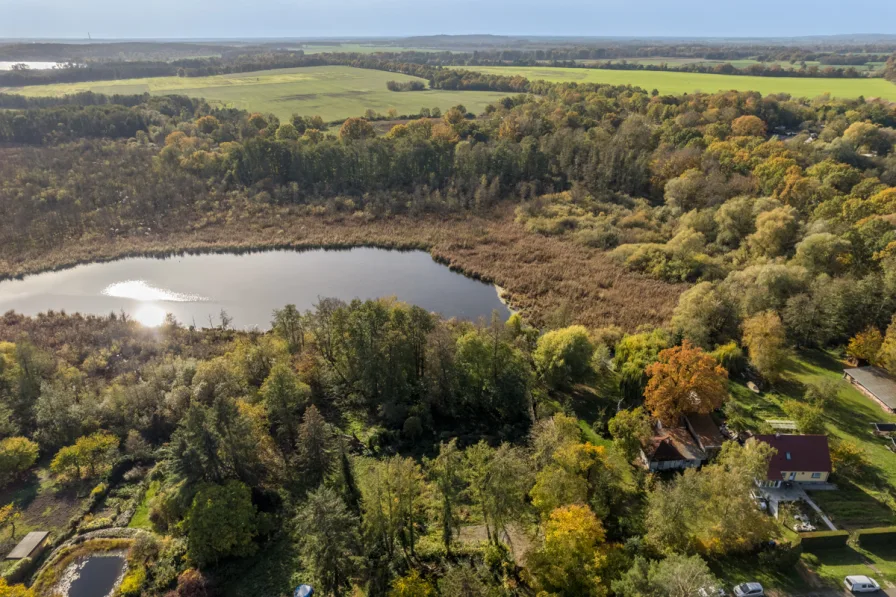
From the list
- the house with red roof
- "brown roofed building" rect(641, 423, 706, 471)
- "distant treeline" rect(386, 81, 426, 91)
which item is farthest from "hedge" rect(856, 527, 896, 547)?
"distant treeline" rect(386, 81, 426, 91)

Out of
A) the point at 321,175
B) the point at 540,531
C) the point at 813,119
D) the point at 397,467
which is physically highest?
the point at 813,119

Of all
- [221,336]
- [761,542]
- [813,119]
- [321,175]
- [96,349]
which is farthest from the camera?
[813,119]

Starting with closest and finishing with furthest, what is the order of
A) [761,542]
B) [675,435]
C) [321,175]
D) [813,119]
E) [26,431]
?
1. [761,542]
2. [675,435]
3. [26,431]
4. [321,175]
5. [813,119]

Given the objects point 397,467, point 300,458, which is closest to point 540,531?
point 397,467

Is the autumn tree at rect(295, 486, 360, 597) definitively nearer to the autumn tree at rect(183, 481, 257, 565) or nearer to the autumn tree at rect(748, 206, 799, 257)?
the autumn tree at rect(183, 481, 257, 565)

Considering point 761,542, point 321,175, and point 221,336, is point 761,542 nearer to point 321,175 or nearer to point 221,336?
point 221,336

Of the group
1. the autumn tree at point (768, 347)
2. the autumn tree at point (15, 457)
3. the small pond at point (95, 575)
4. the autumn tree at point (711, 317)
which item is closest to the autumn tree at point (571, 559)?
the small pond at point (95, 575)

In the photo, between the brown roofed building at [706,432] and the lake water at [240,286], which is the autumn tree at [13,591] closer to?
the lake water at [240,286]
